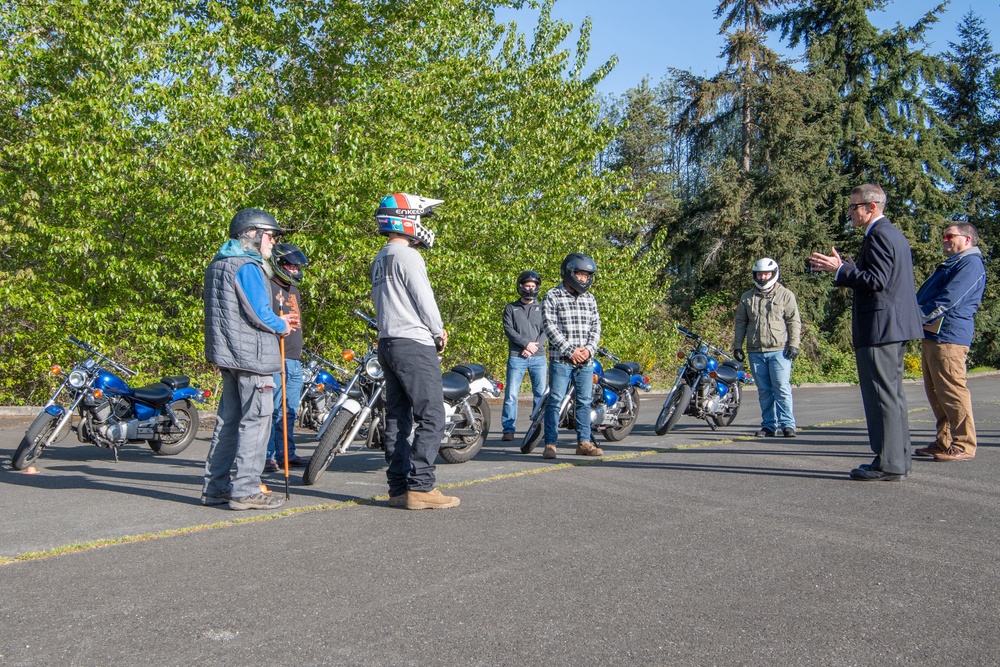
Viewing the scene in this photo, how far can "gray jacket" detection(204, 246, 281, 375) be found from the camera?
5992mm

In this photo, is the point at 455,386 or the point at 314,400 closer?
the point at 455,386

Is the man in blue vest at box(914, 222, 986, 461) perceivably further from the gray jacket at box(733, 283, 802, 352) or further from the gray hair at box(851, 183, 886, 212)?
the gray jacket at box(733, 283, 802, 352)

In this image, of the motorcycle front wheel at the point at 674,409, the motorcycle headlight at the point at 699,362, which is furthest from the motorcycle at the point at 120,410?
the motorcycle headlight at the point at 699,362

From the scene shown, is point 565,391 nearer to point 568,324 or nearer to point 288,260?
point 568,324

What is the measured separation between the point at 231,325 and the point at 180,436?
4.34m

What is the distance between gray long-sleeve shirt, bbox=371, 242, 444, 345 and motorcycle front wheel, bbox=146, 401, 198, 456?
4.67 m

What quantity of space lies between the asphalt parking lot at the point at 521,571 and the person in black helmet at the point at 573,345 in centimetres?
116

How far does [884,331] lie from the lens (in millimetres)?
6793

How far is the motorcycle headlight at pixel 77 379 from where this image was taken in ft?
29.9

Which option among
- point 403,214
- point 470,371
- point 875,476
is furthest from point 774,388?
point 403,214

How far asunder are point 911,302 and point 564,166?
1076 centimetres

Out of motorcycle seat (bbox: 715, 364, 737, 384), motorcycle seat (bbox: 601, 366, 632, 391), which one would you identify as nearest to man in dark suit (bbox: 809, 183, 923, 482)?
motorcycle seat (bbox: 601, 366, 632, 391)

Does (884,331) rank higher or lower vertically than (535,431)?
higher

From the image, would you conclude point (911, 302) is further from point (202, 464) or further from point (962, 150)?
point (962, 150)
